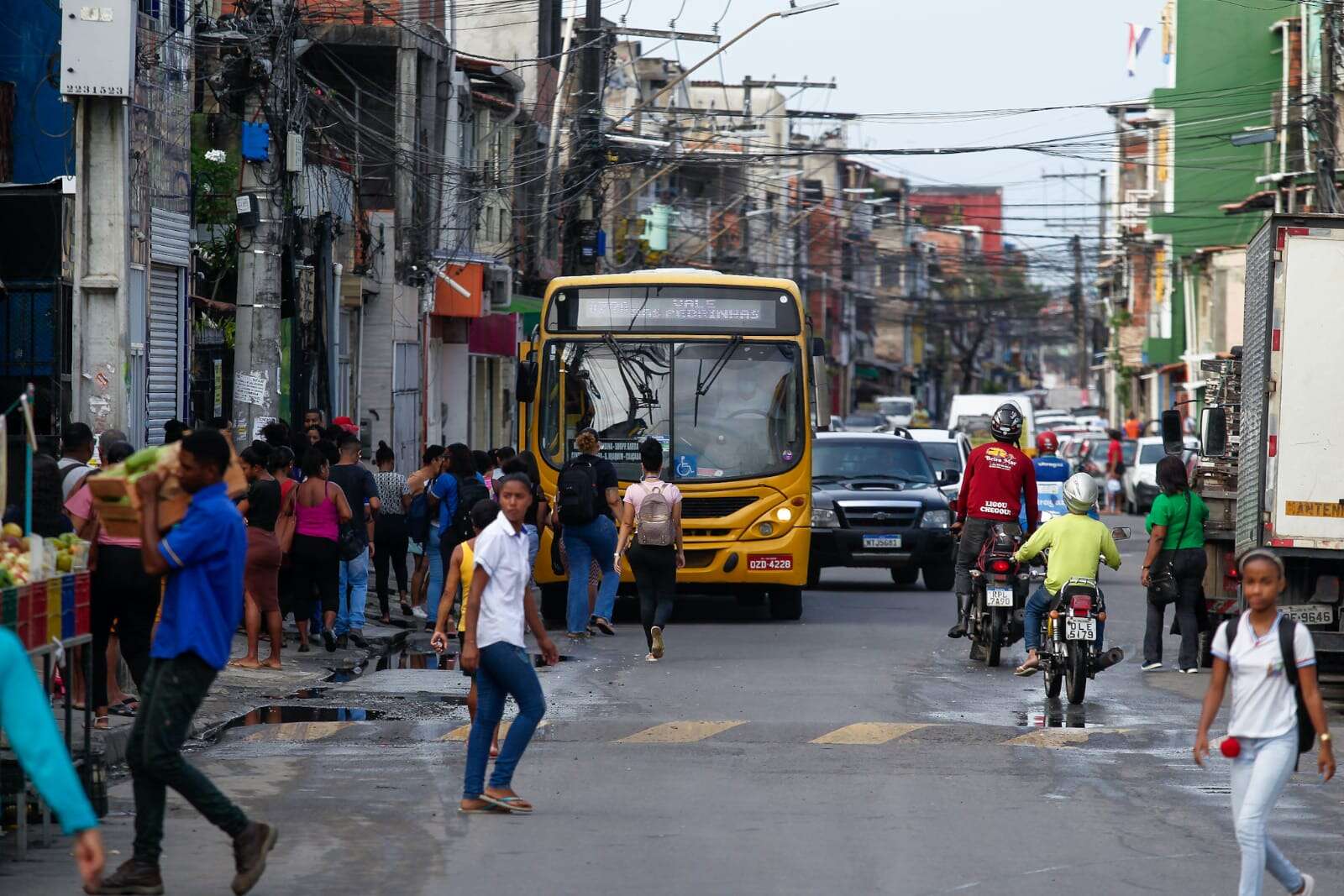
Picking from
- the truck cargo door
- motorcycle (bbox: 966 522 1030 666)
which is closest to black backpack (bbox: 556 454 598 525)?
motorcycle (bbox: 966 522 1030 666)

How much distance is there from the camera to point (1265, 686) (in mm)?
7336

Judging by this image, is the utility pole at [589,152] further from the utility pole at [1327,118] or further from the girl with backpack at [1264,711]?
the girl with backpack at [1264,711]

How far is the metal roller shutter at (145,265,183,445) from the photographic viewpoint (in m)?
20.6

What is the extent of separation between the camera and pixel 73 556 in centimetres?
902

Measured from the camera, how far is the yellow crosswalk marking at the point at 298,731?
12078 mm

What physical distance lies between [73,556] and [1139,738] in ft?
21.5

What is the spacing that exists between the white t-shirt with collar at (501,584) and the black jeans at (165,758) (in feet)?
6.20

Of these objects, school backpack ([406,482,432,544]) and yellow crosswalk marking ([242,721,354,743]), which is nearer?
yellow crosswalk marking ([242,721,354,743])

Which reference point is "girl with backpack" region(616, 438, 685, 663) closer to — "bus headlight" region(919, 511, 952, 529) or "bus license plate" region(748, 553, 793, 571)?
"bus license plate" region(748, 553, 793, 571)

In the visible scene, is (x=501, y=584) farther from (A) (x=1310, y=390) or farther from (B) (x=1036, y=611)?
(A) (x=1310, y=390)

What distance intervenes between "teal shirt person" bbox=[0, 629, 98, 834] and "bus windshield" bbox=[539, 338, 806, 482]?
1464cm

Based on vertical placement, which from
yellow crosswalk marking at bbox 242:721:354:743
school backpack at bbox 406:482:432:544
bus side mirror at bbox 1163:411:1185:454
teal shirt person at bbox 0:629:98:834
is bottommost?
yellow crosswalk marking at bbox 242:721:354:743

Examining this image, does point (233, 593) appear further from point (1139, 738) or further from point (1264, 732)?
point (1139, 738)

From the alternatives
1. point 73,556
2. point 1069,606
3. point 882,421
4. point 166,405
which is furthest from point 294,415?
point 882,421
